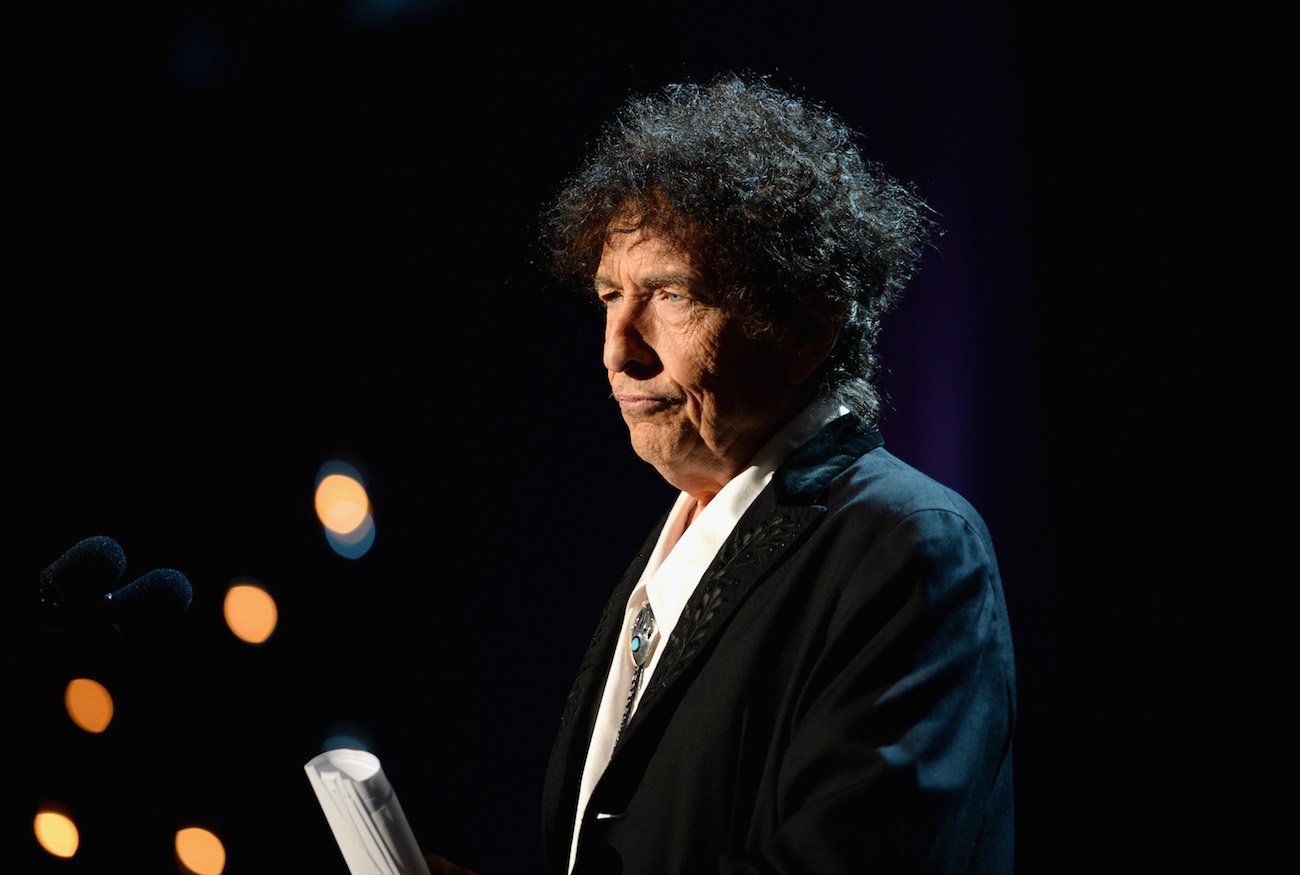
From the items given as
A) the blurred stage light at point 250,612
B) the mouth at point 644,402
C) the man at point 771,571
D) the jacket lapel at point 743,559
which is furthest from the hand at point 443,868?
the blurred stage light at point 250,612

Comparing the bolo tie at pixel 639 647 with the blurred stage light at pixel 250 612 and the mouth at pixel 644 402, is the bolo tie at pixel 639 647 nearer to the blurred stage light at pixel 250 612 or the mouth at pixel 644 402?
the mouth at pixel 644 402

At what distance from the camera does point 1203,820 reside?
1710 mm

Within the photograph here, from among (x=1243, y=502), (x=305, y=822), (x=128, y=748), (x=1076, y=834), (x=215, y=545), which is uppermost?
(x=215, y=545)

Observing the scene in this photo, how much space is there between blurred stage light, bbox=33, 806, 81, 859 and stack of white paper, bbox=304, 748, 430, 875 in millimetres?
911

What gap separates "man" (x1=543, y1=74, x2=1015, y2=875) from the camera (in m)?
1.01

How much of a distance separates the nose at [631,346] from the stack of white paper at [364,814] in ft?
1.88

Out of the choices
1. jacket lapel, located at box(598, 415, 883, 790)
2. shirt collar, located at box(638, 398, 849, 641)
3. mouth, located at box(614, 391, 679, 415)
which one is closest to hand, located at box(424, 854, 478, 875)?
jacket lapel, located at box(598, 415, 883, 790)

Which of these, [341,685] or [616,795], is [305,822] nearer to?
[341,685]

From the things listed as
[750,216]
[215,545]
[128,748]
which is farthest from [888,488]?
[128,748]

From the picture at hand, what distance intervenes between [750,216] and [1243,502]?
0.99m

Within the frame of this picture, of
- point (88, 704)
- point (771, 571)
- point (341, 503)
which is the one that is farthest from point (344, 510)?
point (771, 571)

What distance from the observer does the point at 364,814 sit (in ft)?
3.54

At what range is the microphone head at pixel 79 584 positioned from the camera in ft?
3.49

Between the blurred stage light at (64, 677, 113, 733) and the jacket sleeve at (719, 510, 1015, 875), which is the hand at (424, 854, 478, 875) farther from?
the blurred stage light at (64, 677, 113, 733)
